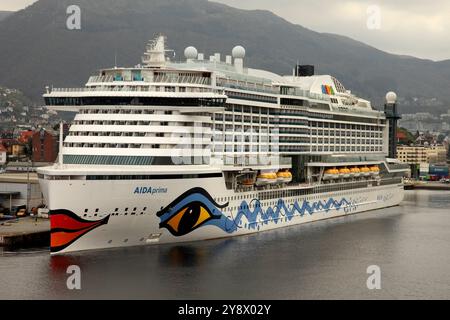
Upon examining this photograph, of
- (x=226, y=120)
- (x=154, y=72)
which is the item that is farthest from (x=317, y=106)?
(x=154, y=72)

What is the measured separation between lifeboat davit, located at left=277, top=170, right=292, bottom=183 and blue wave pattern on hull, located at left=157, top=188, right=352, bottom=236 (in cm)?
121

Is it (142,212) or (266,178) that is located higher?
(266,178)

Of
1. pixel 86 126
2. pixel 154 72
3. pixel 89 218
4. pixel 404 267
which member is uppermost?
pixel 154 72

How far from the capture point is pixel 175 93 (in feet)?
130

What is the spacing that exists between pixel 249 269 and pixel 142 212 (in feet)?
18.4

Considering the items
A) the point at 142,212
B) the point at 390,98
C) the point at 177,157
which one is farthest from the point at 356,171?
the point at 142,212

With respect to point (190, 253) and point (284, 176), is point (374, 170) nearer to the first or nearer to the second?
point (284, 176)

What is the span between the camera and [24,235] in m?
42.9

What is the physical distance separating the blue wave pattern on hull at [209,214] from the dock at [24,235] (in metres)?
7.83

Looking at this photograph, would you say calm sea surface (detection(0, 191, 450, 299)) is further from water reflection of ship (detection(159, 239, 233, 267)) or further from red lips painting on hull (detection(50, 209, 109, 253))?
red lips painting on hull (detection(50, 209, 109, 253))

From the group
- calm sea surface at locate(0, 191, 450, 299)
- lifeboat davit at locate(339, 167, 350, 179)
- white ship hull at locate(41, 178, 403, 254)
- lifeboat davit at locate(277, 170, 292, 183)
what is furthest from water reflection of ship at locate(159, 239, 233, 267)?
lifeboat davit at locate(339, 167, 350, 179)

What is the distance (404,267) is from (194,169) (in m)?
10.5

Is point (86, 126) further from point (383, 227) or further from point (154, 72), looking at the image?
point (383, 227)

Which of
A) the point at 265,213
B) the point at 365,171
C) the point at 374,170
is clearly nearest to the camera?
the point at 265,213
